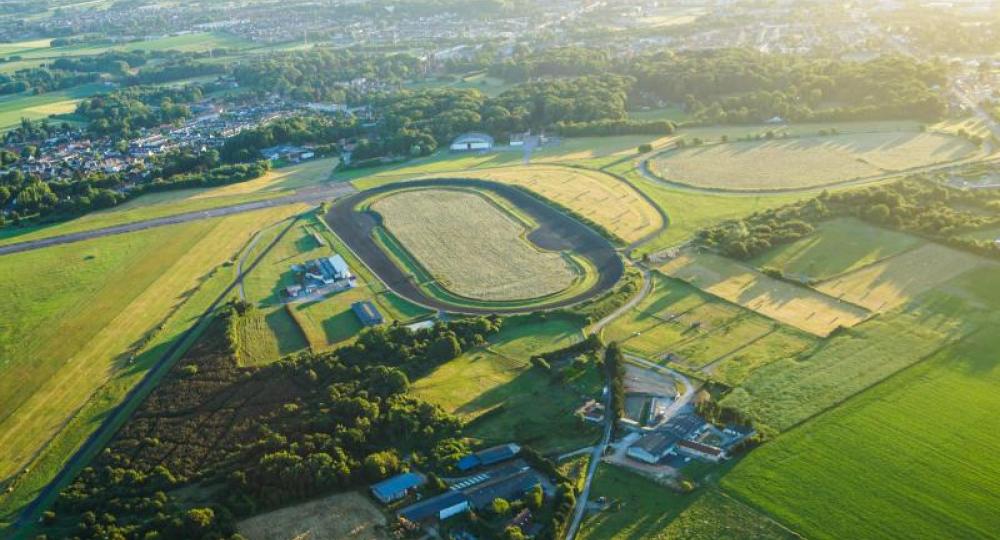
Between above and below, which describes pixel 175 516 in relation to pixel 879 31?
below

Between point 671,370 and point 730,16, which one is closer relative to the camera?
point 671,370

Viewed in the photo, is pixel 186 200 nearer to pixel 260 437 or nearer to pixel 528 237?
pixel 528 237

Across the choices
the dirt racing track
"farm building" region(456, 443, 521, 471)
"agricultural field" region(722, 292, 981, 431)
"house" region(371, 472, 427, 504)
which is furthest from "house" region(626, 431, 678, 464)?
the dirt racing track

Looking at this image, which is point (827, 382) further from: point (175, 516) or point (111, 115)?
point (111, 115)

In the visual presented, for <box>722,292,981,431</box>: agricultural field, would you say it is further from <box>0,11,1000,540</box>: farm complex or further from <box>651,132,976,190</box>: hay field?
<box>651,132,976,190</box>: hay field

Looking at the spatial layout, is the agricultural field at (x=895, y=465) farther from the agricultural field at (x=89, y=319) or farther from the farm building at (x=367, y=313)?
the agricultural field at (x=89, y=319)

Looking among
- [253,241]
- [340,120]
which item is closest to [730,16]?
[340,120]

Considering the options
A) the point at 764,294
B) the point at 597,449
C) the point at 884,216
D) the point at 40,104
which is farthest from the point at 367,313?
the point at 40,104
